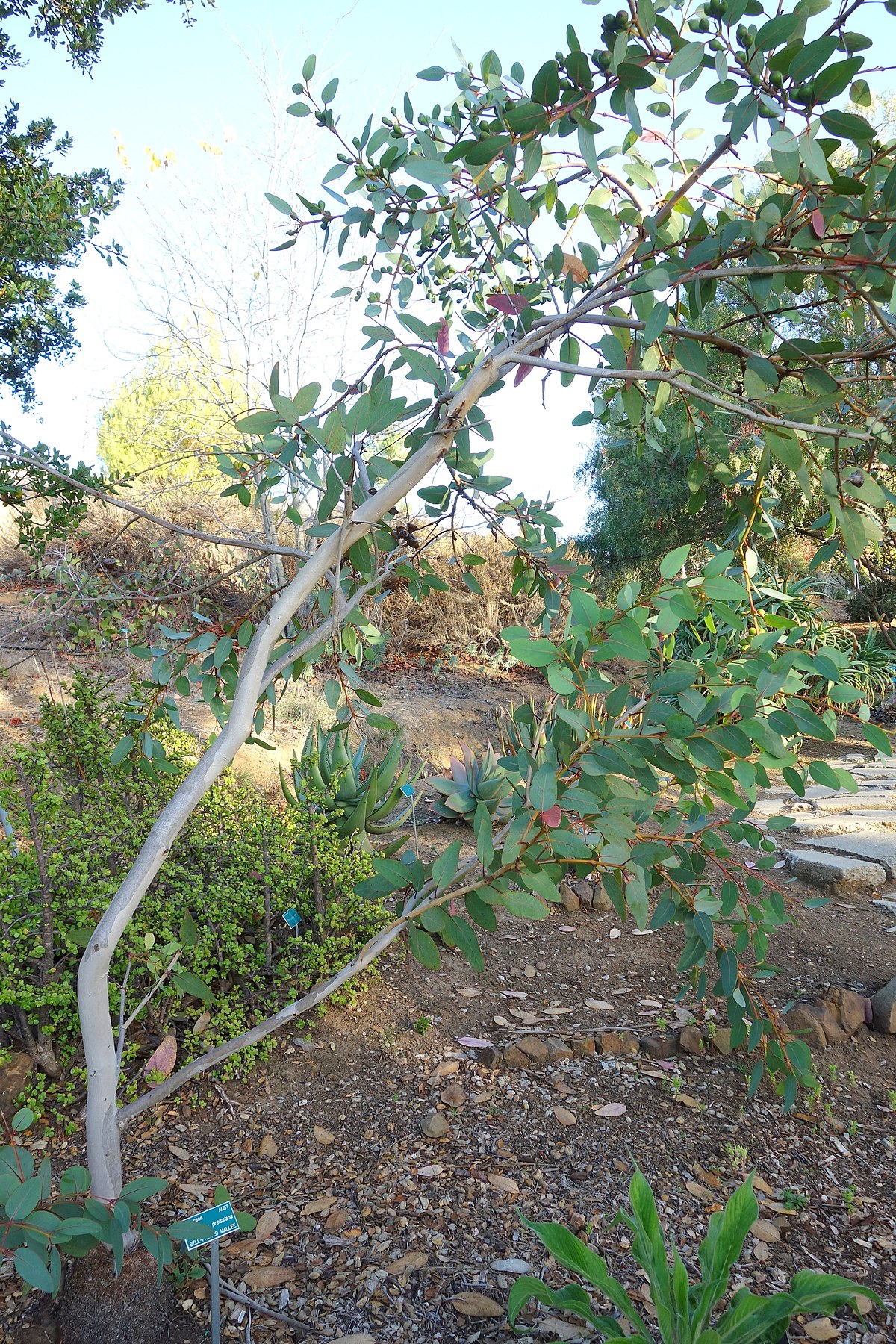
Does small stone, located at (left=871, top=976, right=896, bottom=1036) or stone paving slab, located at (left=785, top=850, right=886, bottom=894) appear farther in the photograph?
stone paving slab, located at (left=785, top=850, right=886, bottom=894)

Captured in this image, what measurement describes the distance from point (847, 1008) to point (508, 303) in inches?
95.5

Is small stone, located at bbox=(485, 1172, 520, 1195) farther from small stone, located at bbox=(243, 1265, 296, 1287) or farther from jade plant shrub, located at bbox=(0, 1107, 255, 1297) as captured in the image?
jade plant shrub, located at bbox=(0, 1107, 255, 1297)

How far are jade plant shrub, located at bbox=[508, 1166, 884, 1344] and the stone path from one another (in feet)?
5.02

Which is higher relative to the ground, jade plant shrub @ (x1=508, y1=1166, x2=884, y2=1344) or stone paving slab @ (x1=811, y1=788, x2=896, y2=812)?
jade plant shrub @ (x1=508, y1=1166, x2=884, y2=1344)

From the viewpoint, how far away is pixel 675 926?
350 cm

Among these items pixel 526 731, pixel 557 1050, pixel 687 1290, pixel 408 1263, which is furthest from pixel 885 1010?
pixel 408 1263

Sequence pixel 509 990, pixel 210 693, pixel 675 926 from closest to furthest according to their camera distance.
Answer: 1. pixel 210 693
2. pixel 509 990
3. pixel 675 926

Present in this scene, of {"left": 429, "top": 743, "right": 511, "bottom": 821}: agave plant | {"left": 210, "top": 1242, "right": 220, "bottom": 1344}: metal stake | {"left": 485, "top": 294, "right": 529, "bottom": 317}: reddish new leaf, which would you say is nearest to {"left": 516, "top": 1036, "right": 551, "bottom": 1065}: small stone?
{"left": 210, "top": 1242, "right": 220, "bottom": 1344}: metal stake

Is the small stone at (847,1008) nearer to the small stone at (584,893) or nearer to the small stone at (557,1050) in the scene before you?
the small stone at (557,1050)

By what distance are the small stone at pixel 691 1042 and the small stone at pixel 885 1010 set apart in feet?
2.07

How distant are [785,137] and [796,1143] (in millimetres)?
2202

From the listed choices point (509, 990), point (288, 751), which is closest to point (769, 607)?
point (288, 751)

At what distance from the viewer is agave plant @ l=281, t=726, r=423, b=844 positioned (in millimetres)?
3488

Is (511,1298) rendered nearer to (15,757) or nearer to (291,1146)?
(291,1146)
